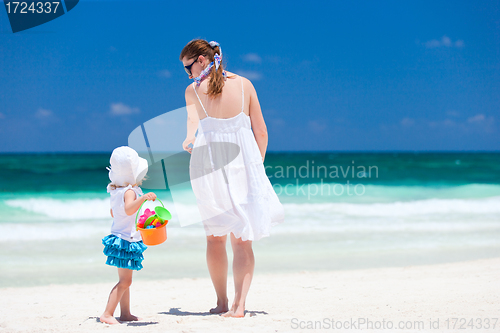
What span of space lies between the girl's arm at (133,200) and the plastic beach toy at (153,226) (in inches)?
2.7

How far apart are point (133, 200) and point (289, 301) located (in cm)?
167

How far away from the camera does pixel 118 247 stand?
99.1 inches

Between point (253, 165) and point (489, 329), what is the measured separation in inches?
69.0

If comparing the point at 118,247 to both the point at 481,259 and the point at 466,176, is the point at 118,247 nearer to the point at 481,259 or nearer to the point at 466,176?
the point at 481,259

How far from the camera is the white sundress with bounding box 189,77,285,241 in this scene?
261cm

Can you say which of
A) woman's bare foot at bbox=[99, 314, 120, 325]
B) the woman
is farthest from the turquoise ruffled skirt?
the woman

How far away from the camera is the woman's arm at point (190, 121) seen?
2674 millimetres

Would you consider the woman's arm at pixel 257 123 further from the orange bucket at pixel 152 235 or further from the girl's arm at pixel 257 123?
the orange bucket at pixel 152 235

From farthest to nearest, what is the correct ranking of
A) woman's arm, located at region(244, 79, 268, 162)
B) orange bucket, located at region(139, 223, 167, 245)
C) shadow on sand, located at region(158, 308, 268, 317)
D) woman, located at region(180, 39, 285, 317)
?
shadow on sand, located at region(158, 308, 268, 317)
woman's arm, located at region(244, 79, 268, 162)
woman, located at region(180, 39, 285, 317)
orange bucket, located at region(139, 223, 167, 245)

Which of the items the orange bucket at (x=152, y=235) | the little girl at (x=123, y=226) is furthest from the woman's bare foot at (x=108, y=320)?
the orange bucket at (x=152, y=235)

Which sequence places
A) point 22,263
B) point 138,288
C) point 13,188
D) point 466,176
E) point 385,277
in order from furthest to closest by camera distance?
point 466,176 → point 13,188 → point 22,263 → point 385,277 → point 138,288

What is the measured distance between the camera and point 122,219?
2.56m

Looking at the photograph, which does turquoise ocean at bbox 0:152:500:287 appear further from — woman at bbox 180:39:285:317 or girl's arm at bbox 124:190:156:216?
girl's arm at bbox 124:190:156:216

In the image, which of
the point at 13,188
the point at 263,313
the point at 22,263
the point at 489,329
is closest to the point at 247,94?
the point at 263,313
